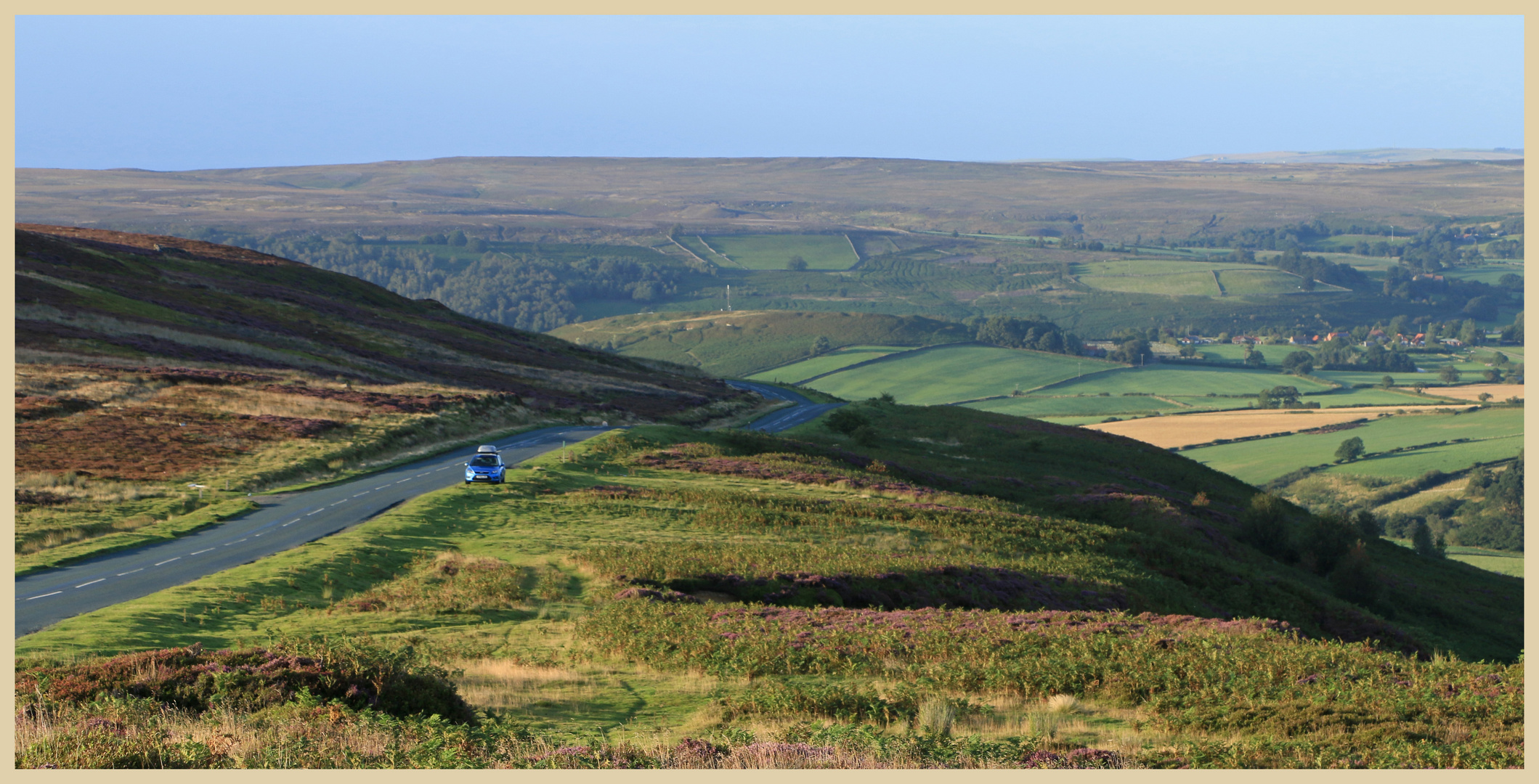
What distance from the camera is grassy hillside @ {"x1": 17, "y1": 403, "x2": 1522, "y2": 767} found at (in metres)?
16.3

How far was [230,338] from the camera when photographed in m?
97.0

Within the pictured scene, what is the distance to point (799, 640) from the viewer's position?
2531 cm

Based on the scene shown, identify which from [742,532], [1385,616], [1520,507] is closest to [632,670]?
[742,532]

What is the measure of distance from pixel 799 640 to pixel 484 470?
27380mm

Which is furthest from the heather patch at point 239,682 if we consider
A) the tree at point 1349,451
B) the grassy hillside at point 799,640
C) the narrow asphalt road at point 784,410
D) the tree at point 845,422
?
the tree at point 1349,451

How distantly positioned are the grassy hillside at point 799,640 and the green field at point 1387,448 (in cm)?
9503

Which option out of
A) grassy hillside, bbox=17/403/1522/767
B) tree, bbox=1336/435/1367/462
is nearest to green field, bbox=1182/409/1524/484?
tree, bbox=1336/435/1367/462

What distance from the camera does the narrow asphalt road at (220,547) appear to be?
28578mm

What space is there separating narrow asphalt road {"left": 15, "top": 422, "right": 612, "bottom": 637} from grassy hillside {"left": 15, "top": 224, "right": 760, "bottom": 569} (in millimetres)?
1528

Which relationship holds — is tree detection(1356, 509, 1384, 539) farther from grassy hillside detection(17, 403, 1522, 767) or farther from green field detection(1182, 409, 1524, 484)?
green field detection(1182, 409, 1524, 484)

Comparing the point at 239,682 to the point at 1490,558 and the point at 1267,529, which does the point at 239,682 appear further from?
the point at 1490,558

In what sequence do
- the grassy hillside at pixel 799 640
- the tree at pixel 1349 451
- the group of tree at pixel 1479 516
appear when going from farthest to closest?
the tree at pixel 1349 451, the group of tree at pixel 1479 516, the grassy hillside at pixel 799 640

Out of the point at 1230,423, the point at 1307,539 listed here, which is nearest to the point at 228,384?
the point at 1307,539

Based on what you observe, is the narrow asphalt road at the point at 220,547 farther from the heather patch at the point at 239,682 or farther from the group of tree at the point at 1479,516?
the group of tree at the point at 1479,516
